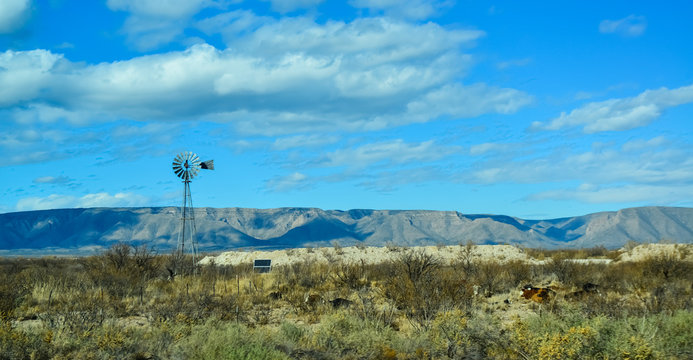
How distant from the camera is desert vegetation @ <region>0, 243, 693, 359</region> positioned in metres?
11.3

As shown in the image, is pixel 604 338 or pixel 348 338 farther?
pixel 348 338

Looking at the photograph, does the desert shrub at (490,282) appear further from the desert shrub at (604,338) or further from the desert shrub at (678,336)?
the desert shrub at (678,336)

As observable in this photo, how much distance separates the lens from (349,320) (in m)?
14.1

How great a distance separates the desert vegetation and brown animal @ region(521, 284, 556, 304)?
0.24 metres

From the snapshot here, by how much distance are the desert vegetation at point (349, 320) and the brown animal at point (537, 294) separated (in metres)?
0.24

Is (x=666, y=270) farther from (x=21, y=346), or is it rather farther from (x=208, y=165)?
(x=208, y=165)

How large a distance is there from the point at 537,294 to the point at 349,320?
8276 millimetres

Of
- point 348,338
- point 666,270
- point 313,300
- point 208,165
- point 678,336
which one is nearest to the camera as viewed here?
point 678,336

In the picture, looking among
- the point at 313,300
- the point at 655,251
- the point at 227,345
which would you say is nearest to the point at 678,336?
the point at 227,345

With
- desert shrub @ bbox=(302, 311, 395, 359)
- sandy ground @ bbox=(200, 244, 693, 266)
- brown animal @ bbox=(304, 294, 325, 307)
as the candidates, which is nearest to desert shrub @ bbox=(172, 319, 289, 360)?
desert shrub @ bbox=(302, 311, 395, 359)

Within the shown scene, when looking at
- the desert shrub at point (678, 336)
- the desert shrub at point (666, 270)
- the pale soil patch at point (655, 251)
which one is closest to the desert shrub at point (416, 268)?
the desert shrub at point (678, 336)

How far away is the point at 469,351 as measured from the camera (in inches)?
480

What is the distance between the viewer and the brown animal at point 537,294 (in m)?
19.0

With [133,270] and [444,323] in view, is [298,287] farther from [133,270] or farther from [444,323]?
[444,323]
